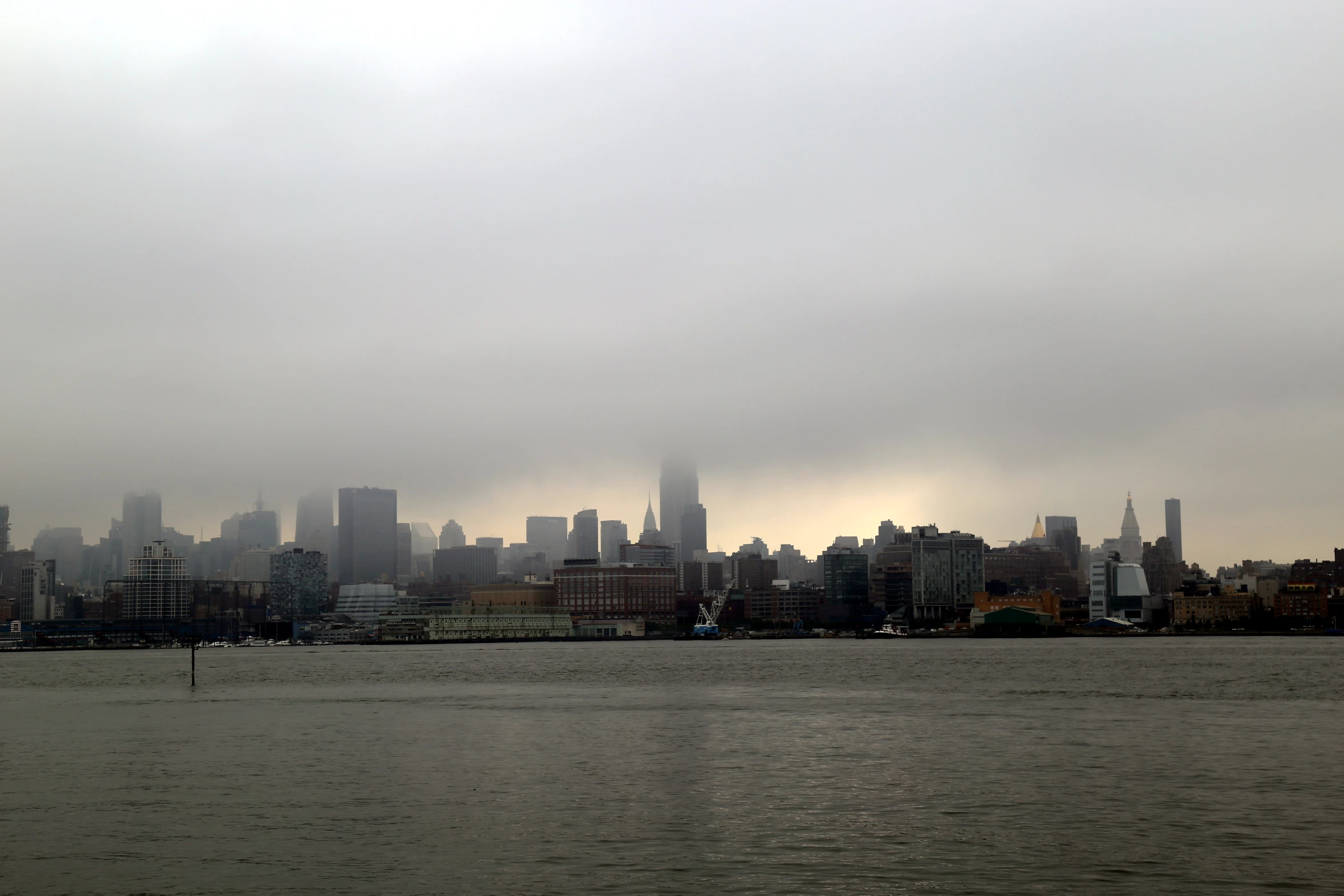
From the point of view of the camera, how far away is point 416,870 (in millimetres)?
25000

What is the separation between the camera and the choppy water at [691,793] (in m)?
24.5

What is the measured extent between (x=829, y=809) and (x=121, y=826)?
18.4 meters

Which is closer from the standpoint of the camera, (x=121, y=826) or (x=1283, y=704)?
(x=121, y=826)

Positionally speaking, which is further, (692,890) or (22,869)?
(22,869)

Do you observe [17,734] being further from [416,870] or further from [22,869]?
[416,870]

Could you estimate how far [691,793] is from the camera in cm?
3462

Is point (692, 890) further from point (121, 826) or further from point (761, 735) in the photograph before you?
point (761, 735)

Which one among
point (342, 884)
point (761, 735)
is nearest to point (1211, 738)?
point (761, 735)

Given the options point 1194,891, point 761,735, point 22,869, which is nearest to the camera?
point 1194,891

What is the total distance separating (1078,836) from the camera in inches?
1079

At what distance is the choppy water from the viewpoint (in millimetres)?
24500

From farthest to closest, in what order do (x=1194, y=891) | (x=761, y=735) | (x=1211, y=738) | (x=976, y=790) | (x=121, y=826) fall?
(x=761, y=735)
(x=1211, y=738)
(x=976, y=790)
(x=121, y=826)
(x=1194, y=891)

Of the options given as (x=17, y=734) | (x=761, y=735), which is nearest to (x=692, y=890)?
(x=761, y=735)

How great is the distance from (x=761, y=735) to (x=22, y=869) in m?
30.0
